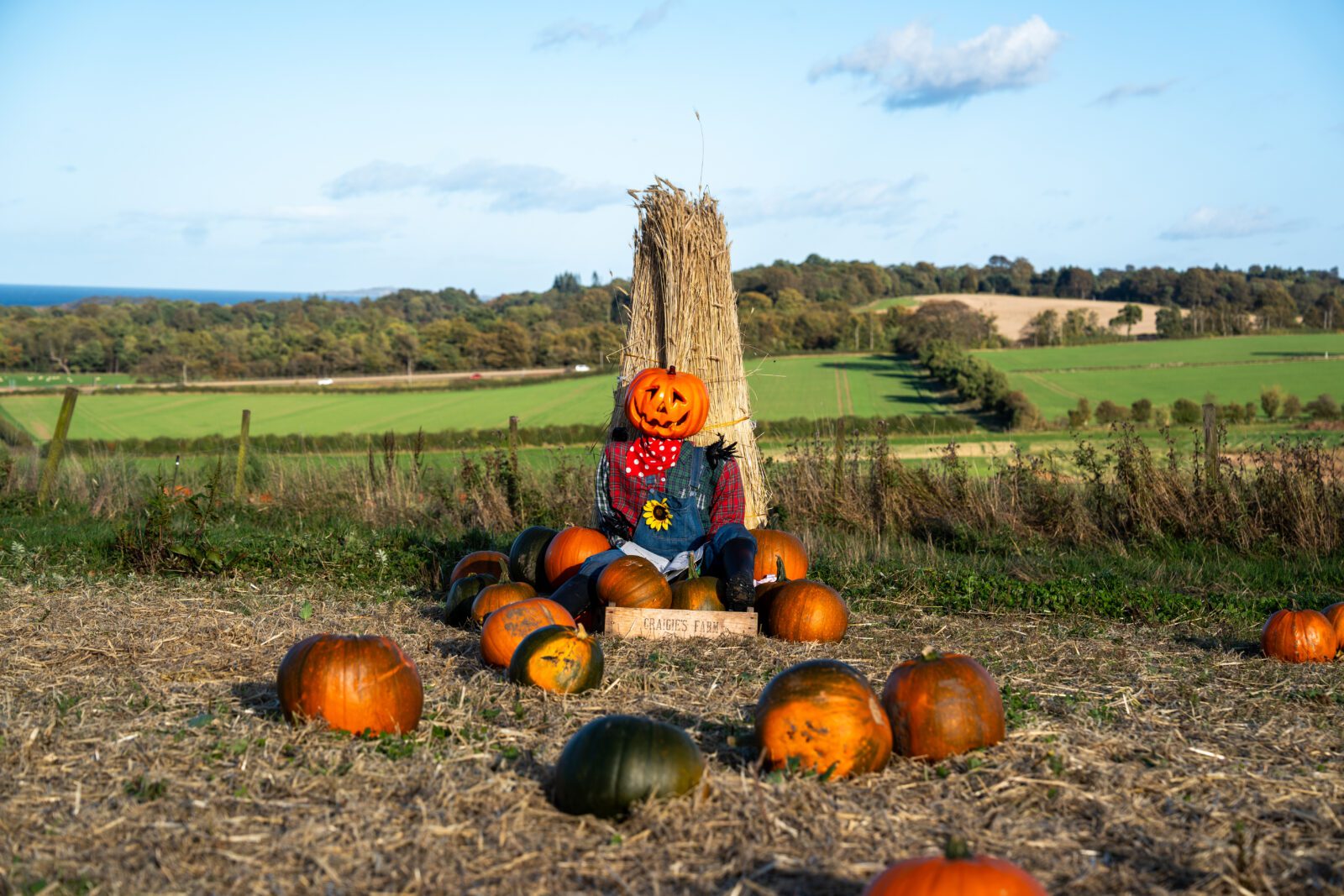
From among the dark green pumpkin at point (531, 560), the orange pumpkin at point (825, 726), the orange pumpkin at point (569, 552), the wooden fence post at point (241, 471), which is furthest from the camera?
the wooden fence post at point (241, 471)

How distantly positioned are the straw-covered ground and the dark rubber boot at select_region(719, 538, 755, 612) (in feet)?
2.06

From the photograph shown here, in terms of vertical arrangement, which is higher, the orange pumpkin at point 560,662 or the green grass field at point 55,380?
the green grass field at point 55,380

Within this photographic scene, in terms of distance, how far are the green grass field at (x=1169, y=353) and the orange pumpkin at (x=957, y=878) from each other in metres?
47.5

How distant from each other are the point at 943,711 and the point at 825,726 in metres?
0.49

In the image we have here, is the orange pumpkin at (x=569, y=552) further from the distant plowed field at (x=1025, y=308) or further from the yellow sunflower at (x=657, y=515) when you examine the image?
the distant plowed field at (x=1025, y=308)

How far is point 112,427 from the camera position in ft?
110

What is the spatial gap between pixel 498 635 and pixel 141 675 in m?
1.64

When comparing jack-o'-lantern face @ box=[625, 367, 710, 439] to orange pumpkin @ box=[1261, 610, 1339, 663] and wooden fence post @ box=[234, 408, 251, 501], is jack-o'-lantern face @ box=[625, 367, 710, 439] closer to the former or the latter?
orange pumpkin @ box=[1261, 610, 1339, 663]

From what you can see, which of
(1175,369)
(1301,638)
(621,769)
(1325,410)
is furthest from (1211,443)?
(1175,369)

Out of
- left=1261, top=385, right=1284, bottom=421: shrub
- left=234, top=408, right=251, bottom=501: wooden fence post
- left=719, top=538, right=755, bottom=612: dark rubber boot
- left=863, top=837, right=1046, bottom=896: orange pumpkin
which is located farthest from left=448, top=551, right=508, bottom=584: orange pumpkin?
left=1261, top=385, right=1284, bottom=421: shrub

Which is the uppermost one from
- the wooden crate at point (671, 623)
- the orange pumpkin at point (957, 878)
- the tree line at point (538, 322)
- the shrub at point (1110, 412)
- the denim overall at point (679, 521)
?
the tree line at point (538, 322)

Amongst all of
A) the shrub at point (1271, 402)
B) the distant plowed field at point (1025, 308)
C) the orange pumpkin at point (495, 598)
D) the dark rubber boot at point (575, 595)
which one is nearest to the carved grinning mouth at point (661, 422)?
the dark rubber boot at point (575, 595)

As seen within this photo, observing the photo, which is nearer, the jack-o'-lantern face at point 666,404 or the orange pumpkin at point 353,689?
the orange pumpkin at point 353,689

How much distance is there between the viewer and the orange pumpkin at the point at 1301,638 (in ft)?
18.6
